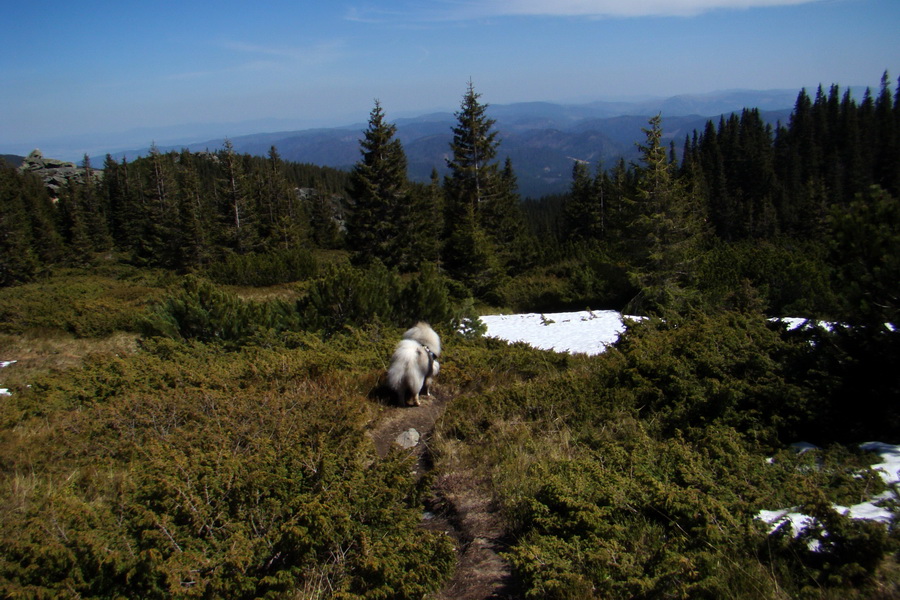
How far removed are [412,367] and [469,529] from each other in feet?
10.6

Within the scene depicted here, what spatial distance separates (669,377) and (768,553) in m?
3.05

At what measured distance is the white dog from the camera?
7004 millimetres

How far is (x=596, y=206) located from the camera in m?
39.6

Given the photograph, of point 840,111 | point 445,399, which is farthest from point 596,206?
point 840,111

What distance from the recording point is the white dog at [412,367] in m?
7.00

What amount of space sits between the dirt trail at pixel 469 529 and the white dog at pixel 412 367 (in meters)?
1.06

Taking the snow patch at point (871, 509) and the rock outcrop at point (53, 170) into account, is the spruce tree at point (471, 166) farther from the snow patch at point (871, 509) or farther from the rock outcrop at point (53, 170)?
the rock outcrop at point (53, 170)

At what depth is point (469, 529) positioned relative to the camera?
3943mm

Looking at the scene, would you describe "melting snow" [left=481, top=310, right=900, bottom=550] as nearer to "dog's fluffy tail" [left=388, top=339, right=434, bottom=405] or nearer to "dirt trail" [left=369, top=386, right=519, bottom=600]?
"dog's fluffy tail" [left=388, top=339, right=434, bottom=405]

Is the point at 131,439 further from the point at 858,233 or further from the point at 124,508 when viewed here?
the point at 858,233

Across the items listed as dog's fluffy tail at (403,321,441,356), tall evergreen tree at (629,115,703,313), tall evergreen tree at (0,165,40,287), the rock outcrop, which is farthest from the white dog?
the rock outcrop

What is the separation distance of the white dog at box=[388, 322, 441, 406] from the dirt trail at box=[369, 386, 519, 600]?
1061 millimetres

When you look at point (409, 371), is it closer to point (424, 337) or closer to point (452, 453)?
point (424, 337)

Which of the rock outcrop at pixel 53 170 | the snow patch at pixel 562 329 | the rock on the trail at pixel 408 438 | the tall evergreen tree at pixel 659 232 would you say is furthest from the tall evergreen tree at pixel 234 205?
the rock outcrop at pixel 53 170
